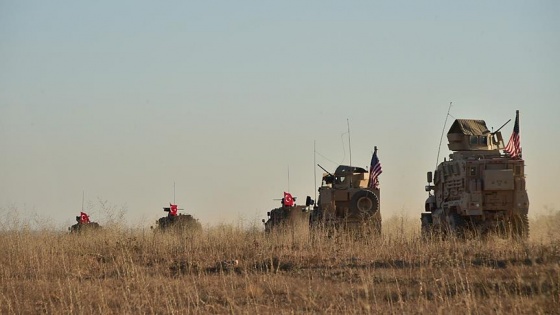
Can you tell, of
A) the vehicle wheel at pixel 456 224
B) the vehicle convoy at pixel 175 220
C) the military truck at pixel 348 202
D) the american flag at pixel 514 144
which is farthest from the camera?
the vehicle convoy at pixel 175 220

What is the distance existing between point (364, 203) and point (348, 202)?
1414mm

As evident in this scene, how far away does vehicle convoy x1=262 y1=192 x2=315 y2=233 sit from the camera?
3406 centimetres

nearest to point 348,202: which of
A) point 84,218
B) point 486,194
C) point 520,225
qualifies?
point 486,194

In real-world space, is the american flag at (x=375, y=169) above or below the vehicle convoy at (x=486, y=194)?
above

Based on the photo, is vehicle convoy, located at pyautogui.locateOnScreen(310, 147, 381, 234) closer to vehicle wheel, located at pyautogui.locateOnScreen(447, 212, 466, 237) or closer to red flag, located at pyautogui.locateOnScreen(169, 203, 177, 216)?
vehicle wheel, located at pyautogui.locateOnScreen(447, 212, 466, 237)

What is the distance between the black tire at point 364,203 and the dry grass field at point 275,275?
7.43 feet

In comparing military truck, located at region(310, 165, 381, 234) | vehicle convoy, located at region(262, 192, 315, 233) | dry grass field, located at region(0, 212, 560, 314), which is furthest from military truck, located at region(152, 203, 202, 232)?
dry grass field, located at region(0, 212, 560, 314)

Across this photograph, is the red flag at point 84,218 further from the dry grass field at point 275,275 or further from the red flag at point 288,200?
the dry grass field at point 275,275

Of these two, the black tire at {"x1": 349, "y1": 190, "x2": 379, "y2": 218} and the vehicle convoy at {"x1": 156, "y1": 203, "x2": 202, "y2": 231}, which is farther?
the vehicle convoy at {"x1": 156, "y1": 203, "x2": 202, "y2": 231}

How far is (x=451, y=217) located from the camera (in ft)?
89.7

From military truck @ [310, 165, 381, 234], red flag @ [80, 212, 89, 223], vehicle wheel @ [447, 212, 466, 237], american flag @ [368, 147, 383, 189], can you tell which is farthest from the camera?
red flag @ [80, 212, 89, 223]

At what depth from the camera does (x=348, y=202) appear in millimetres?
30516

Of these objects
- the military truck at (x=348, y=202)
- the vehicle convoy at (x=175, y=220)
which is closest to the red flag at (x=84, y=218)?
the vehicle convoy at (x=175, y=220)

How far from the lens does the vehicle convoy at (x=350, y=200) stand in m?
28.8
